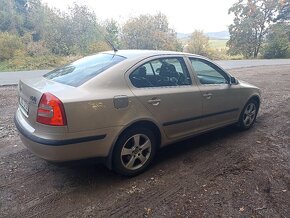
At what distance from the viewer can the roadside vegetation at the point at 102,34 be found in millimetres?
18922

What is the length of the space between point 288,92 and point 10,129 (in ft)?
27.0

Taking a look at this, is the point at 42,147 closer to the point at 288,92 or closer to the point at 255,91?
the point at 255,91

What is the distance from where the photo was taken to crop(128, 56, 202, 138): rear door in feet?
11.6

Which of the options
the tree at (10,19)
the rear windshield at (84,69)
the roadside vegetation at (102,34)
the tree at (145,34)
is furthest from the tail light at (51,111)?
the tree at (10,19)

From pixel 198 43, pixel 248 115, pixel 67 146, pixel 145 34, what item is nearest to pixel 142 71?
pixel 67 146

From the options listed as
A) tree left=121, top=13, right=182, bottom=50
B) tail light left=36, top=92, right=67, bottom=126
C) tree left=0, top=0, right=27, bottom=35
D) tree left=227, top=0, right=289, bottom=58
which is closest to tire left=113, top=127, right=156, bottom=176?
tail light left=36, top=92, right=67, bottom=126

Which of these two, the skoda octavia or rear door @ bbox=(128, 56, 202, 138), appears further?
rear door @ bbox=(128, 56, 202, 138)

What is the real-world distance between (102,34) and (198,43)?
35.8ft

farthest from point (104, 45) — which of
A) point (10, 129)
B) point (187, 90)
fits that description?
point (187, 90)

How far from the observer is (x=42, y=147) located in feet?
9.80

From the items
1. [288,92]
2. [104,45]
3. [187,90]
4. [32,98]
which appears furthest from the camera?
[104,45]

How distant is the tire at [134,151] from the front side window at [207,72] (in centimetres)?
132

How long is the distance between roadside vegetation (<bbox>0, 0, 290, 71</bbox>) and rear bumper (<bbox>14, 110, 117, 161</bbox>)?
13.1 metres

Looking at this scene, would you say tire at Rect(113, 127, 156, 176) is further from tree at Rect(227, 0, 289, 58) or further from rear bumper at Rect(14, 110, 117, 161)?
tree at Rect(227, 0, 289, 58)
